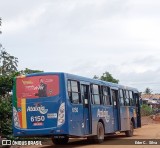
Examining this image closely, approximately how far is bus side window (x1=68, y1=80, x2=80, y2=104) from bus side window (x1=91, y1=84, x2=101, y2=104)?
160 cm

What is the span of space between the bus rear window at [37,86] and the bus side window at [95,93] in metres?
2.98

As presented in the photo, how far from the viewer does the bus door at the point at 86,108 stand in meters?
16.6

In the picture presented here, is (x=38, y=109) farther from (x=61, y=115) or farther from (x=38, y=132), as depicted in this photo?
(x=61, y=115)

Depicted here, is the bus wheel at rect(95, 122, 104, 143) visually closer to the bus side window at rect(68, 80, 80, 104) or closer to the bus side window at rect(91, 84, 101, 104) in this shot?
the bus side window at rect(91, 84, 101, 104)

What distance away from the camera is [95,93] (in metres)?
18.1

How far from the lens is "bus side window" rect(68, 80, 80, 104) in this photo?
1552cm

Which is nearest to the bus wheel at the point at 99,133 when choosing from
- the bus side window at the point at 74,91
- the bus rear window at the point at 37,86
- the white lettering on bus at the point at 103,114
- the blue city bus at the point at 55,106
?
the blue city bus at the point at 55,106

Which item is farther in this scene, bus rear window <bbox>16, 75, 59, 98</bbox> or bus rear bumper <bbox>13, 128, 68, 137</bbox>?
bus rear window <bbox>16, 75, 59, 98</bbox>

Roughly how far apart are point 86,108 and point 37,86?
256cm

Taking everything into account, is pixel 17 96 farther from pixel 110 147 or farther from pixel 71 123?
pixel 110 147

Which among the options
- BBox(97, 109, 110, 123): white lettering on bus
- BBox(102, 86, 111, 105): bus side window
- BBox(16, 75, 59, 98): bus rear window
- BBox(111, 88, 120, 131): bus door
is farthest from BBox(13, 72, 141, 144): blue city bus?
BBox(111, 88, 120, 131): bus door

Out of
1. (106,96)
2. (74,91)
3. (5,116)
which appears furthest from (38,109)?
(106,96)

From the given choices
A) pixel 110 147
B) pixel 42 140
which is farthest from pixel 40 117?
pixel 42 140

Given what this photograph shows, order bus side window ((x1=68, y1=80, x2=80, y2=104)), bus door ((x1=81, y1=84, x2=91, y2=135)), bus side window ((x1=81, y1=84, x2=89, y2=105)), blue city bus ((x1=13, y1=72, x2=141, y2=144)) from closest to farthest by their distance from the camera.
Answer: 1. blue city bus ((x1=13, y1=72, x2=141, y2=144))
2. bus side window ((x1=68, y1=80, x2=80, y2=104))
3. bus door ((x1=81, y1=84, x2=91, y2=135))
4. bus side window ((x1=81, y1=84, x2=89, y2=105))
